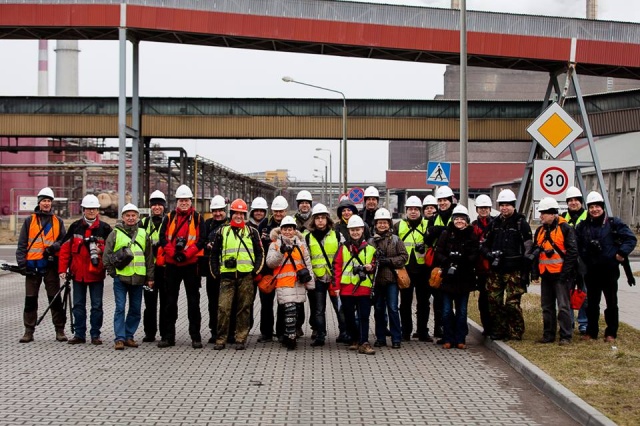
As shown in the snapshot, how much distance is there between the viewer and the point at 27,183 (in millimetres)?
69688

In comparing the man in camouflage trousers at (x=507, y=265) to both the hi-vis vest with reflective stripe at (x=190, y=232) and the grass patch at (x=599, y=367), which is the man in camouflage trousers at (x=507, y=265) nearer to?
the grass patch at (x=599, y=367)

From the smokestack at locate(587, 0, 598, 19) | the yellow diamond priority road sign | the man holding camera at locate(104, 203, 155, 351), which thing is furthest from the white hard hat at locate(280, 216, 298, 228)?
the smokestack at locate(587, 0, 598, 19)

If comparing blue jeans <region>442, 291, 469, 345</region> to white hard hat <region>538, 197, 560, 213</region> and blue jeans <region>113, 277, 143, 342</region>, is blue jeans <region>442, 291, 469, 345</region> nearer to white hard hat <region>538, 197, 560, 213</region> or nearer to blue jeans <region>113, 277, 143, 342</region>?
white hard hat <region>538, 197, 560, 213</region>

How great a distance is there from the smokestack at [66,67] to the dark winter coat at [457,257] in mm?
76366

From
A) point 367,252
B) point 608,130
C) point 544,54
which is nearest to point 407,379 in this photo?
point 367,252

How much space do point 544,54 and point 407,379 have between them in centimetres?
2417

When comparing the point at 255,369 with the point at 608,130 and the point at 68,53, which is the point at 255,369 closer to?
the point at 608,130

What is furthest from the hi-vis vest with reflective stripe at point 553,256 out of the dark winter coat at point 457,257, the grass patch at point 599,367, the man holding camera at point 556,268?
the grass patch at point 599,367

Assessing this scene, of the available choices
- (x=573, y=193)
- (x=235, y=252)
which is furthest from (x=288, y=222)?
(x=573, y=193)

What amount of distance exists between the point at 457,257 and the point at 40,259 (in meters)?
5.44

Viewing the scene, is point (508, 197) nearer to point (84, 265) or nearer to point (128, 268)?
point (128, 268)

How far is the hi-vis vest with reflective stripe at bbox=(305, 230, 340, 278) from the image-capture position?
11102 millimetres

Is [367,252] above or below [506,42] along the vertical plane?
below

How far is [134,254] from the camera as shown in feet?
35.4
